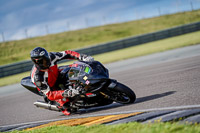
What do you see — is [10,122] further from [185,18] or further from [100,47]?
[185,18]

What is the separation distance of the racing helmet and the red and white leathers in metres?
0.19

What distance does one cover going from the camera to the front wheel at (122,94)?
5.92m

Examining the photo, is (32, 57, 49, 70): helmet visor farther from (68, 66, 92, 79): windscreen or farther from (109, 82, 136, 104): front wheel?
(109, 82, 136, 104): front wheel

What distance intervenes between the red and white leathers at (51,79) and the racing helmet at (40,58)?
0.19 m

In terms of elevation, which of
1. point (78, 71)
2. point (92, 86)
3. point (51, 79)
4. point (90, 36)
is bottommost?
point (92, 86)

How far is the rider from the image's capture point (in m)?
6.45

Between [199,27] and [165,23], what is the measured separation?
21124 millimetres

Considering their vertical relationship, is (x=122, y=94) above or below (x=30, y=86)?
below

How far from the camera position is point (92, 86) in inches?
239

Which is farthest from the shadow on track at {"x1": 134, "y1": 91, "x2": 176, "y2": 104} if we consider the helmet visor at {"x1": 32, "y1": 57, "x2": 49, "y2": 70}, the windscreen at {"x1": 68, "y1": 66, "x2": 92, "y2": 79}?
the helmet visor at {"x1": 32, "y1": 57, "x2": 49, "y2": 70}

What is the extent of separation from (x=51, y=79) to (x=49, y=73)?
0.17 m

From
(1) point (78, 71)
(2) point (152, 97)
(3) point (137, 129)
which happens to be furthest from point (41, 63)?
(3) point (137, 129)

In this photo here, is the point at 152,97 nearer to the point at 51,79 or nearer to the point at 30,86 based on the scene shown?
the point at 51,79

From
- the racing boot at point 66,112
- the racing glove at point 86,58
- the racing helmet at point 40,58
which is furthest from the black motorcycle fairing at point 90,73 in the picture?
the racing boot at point 66,112
